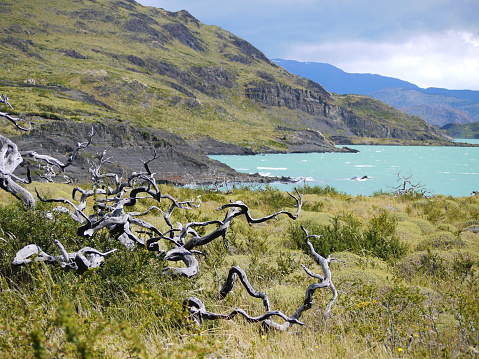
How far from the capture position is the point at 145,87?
319 feet

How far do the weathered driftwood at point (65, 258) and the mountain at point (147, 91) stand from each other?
98.2 feet

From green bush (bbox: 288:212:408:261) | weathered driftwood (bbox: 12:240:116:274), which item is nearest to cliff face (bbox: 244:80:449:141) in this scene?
green bush (bbox: 288:212:408:261)

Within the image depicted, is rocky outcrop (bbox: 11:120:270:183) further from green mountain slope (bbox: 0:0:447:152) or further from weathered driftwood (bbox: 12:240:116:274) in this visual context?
weathered driftwood (bbox: 12:240:116:274)

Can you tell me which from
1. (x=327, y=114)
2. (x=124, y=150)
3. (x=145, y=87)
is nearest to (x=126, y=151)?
(x=124, y=150)

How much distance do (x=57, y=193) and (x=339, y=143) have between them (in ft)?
452

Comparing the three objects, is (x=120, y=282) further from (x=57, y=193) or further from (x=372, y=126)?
(x=372, y=126)

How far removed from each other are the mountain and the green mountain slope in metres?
0.44

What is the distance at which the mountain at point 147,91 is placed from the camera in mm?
50178

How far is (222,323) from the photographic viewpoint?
Answer: 2793 mm

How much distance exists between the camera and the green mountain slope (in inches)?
2672

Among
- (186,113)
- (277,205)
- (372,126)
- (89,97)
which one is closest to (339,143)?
(372,126)

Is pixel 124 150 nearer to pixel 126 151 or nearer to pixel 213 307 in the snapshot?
pixel 126 151

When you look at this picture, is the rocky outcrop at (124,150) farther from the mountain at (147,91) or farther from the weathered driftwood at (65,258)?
the weathered driftwood at (65,258)

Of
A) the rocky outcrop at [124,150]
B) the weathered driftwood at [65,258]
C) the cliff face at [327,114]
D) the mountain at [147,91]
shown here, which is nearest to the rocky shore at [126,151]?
the rocky outcrop at [124,150]
